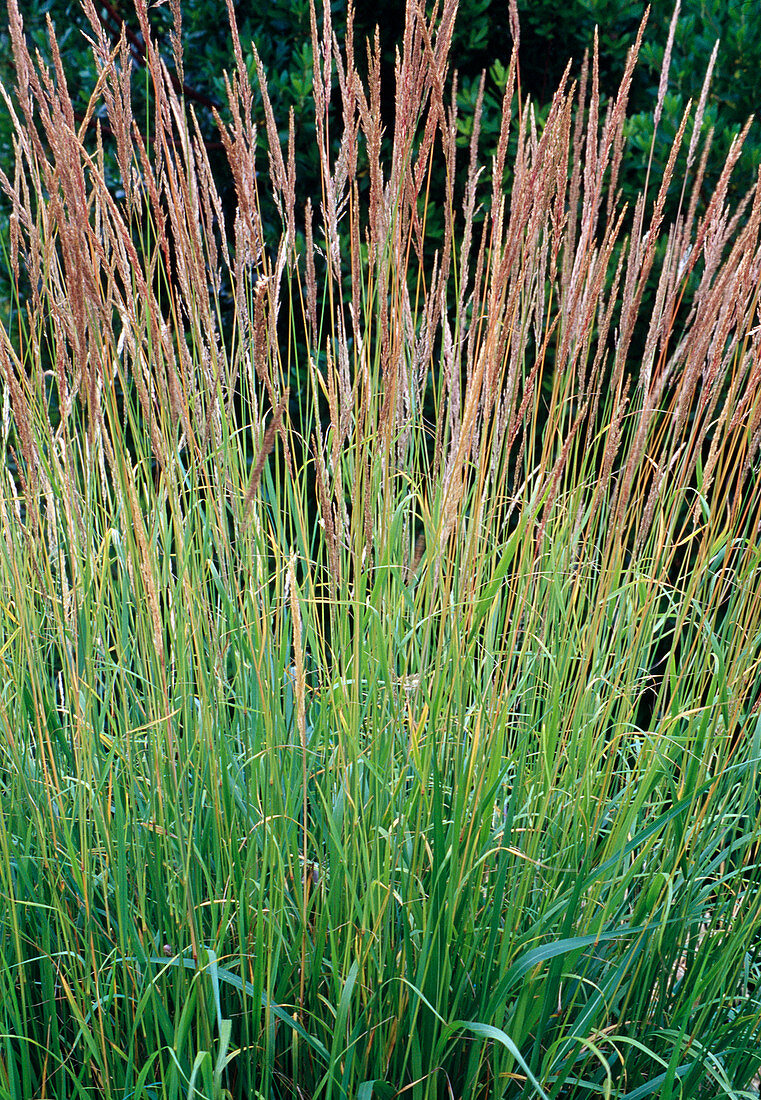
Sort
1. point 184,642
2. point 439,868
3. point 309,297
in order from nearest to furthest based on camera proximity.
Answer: point 439,868
point 309,297
point 184,642

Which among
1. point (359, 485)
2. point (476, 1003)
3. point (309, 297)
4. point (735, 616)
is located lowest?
point (476, 1003)

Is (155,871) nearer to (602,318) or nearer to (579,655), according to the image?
(579,655)

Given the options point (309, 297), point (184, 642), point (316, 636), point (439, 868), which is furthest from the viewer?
point (316, 636)

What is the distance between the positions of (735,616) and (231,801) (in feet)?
3.31

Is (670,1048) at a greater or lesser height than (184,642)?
lesser

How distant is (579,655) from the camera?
1.87 metres

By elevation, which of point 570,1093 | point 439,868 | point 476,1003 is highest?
point 439,868

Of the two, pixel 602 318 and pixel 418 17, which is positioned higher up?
pixel 418 17

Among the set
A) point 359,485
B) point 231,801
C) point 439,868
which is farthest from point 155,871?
point 359,485

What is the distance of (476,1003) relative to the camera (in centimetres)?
151

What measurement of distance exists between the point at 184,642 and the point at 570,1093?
99 cm

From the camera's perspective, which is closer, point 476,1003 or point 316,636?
point 476,1003

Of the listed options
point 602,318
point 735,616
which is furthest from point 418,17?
point 735,616

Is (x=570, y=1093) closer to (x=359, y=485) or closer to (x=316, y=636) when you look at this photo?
(x=316, y=636)
